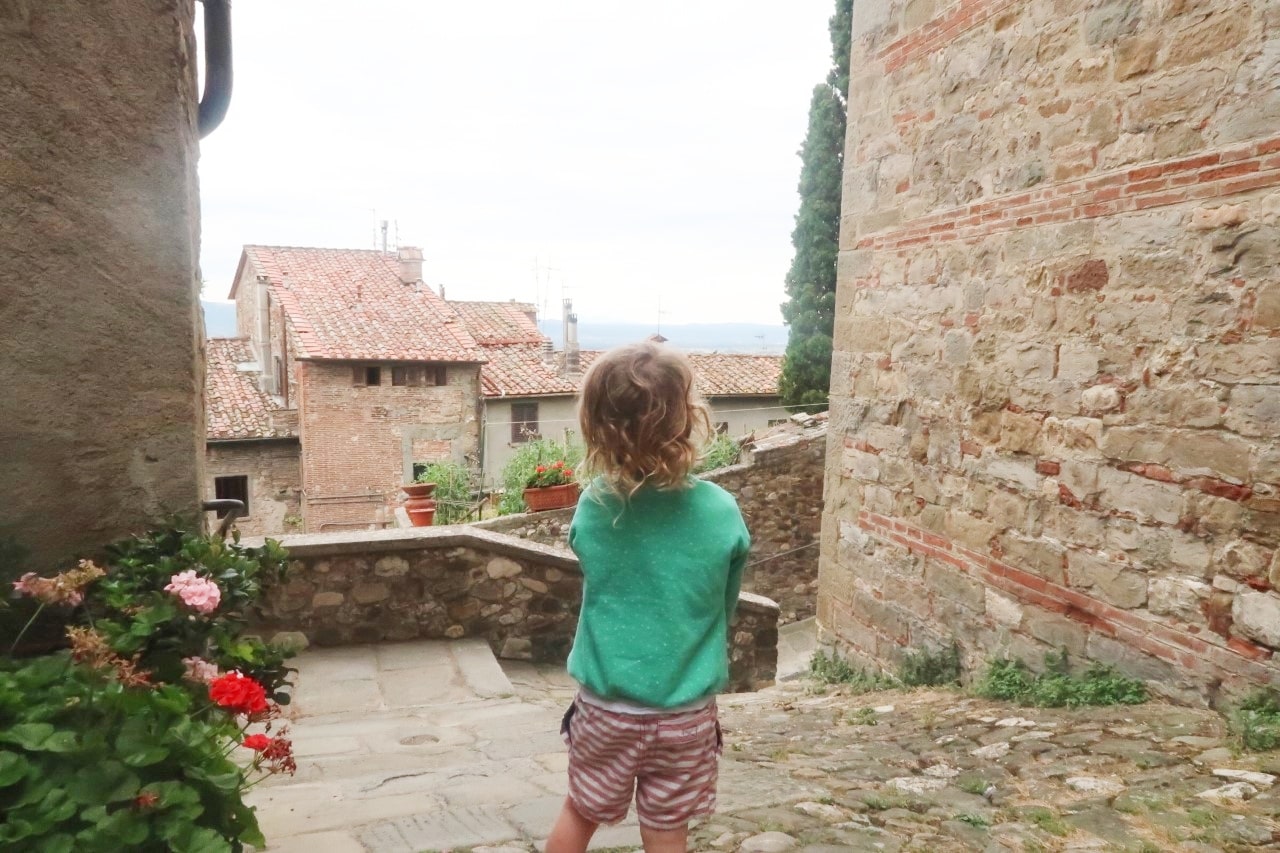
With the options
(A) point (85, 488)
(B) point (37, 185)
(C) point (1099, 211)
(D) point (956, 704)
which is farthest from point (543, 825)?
(C) point (1099, 211)

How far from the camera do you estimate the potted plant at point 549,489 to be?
10.3 m

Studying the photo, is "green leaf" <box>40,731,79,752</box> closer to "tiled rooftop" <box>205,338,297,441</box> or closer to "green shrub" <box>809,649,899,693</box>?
"green shrub" <box>809,649,899,693</box>

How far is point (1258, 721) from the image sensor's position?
3.18 meters

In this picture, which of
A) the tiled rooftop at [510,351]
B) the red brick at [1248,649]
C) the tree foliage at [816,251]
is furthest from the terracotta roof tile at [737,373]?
the red brick at [1248,649]

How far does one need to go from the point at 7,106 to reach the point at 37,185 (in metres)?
0.17

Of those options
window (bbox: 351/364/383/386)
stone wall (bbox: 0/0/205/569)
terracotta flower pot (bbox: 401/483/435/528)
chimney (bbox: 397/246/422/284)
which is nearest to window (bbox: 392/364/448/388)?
window (bbox: 351/364/383/386)

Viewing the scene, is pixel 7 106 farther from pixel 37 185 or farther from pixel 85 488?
pixel 85 488

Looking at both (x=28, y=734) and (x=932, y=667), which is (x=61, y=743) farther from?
(x=932, y=667)

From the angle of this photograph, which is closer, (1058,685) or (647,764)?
(647,764)

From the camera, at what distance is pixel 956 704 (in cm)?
436

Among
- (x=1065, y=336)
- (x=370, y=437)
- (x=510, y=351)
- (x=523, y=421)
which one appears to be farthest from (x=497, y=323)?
(x=1065, y=336)

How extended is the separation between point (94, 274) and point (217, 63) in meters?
0.79

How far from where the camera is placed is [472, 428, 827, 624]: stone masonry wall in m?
11.2

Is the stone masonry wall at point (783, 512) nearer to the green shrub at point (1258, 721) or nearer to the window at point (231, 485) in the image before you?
the green shrub at point (1258, 721)
